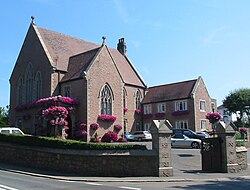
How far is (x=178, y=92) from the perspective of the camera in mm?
47688

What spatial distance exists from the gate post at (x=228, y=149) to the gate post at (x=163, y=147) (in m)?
3.98

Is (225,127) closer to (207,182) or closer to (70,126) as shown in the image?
(207,182)

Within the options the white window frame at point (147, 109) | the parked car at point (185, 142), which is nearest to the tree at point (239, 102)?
the white window frame at point (147, 109)

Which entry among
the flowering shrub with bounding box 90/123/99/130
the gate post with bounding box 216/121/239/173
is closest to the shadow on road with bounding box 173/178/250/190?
the gate post with bounding box 216/121/239/173

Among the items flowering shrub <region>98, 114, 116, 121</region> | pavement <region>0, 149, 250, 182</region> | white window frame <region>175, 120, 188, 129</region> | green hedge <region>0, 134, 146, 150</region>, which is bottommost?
pavement <region>0, 149, 250, 182</region>

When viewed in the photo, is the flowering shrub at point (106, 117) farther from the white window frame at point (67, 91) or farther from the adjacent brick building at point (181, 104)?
the adjacent brick building at point (181, 104)

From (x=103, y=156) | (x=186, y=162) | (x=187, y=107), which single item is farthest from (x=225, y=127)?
(x=187, y=107)

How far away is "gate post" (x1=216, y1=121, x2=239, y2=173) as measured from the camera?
61.5 ft

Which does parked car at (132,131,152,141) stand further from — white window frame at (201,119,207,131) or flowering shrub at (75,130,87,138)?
flowering shrub at (75,130,87,138)

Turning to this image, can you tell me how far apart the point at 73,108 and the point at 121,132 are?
682 centimetres

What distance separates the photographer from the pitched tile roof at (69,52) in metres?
38.9

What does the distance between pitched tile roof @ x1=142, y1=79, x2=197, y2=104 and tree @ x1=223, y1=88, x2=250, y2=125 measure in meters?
27.9

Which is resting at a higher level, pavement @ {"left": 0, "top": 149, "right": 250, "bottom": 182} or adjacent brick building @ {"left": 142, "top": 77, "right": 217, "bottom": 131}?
adjacent brick building @ {"left": 142, "top": 77, "right": 217, "bottom": 131}

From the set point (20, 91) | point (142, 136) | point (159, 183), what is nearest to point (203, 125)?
point (142, 136)
